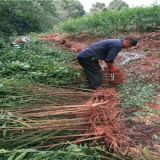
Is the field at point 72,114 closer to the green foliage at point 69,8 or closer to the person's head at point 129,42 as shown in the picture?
the person's head at point 129,42

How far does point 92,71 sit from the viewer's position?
7164 mm

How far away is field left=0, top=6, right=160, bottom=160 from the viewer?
4.41m

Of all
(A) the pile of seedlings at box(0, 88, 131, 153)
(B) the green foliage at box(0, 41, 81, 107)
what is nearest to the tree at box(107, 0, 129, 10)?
(B) the green foliage at box(0, 41, 81, 107)

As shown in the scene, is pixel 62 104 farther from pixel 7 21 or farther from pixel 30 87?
pixel 7 21

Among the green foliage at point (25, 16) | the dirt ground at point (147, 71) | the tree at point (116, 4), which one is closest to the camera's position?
the dirt ground at point (147, 71)

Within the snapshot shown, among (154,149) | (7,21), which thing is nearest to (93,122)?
(154,149)

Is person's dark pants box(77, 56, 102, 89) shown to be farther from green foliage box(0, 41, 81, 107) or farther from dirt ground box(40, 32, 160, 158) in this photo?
dirt ground box(40, 32, 160, 158)

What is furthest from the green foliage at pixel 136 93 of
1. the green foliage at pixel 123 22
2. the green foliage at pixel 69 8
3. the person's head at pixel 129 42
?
the green foliage at pixel 69 8

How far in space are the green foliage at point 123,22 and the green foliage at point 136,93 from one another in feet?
25.3

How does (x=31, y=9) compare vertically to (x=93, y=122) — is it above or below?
above

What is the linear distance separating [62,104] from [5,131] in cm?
143

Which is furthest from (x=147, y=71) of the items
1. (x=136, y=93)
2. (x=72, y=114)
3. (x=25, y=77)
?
(x=72, y=114)

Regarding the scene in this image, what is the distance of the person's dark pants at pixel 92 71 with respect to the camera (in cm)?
705

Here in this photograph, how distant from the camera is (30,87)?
6180 mm
